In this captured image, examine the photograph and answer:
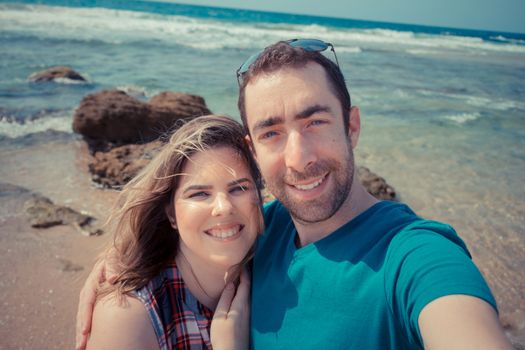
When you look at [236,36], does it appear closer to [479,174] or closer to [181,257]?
[479,174]

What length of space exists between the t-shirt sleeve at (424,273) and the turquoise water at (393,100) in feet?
11.8

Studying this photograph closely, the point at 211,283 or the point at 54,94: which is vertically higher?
the point at 211,283

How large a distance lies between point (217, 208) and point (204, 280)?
500 mm

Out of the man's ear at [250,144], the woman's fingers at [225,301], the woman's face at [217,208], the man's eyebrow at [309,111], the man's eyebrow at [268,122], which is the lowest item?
the woman's fingers at [225,301]

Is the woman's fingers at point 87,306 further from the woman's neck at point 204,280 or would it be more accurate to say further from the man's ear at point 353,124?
the man's ear at point 353,124

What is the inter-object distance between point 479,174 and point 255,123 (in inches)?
251

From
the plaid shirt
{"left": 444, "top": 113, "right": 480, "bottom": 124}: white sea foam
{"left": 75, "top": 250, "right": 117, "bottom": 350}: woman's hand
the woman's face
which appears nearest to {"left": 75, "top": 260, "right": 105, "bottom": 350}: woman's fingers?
{"left": 75, "top": 250, "right": 117, "bottom": 350}: woman's hand

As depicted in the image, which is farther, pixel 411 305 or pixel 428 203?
pixel 428 203

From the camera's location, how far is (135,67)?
15633mm

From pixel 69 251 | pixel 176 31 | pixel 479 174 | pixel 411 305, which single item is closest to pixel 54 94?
pixel 69 251

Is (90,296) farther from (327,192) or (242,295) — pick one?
(327,192)

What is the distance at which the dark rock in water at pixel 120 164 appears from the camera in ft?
17.9

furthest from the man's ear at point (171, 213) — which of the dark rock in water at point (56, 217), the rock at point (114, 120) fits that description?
the rock at point (114, 120)

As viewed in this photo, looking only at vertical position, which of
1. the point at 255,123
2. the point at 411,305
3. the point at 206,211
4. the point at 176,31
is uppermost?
the point at 255,123
